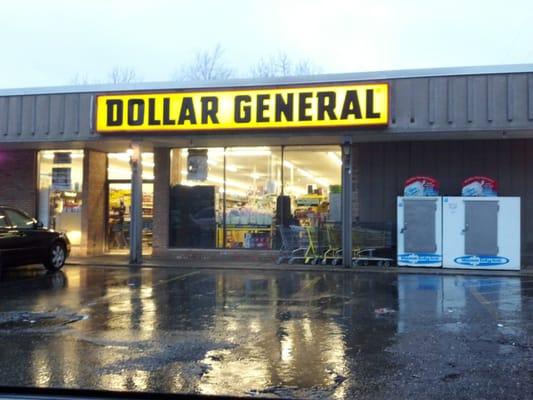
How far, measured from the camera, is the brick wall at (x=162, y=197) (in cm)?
1719

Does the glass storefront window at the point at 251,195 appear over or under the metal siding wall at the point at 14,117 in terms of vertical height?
under

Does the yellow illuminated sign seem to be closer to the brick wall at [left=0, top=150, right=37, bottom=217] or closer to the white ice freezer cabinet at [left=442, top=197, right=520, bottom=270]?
the white ice freezer cabinet at [left=442, top=197, right=520, bottom=270]

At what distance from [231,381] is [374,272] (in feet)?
29.7

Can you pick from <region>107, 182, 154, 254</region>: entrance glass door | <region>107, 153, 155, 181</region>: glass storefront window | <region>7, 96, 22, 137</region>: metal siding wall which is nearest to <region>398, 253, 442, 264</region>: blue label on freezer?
<region>107, 182, 154, 254</region>: entrance glass door

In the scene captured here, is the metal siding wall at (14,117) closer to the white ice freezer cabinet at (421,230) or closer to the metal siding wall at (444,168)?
the metal siding wall at (444,168)

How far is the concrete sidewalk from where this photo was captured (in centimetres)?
1388

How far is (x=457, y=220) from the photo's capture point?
1432 centimetres

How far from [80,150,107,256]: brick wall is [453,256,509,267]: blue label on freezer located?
10601 millimetres

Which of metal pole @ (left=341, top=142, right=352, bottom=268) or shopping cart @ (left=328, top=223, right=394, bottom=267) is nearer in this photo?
metal pole @ (left=341, top=142, right=352, bottom=268)

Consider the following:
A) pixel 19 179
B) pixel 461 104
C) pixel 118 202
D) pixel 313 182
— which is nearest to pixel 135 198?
pixel 118 202

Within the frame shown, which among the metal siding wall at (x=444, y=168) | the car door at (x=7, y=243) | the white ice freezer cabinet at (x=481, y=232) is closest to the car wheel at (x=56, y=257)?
the car door at (x=7, y=243)

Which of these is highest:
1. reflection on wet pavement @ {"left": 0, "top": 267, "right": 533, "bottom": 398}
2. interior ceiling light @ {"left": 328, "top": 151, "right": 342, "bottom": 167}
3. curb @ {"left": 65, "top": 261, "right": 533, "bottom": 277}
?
interior ceiling light @ {"left": 328, "top": 151, "right": 342, "bottom": 167}

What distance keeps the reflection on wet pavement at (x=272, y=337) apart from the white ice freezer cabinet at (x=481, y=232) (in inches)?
84.3

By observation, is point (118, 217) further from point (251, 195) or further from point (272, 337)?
point (272, 337)
